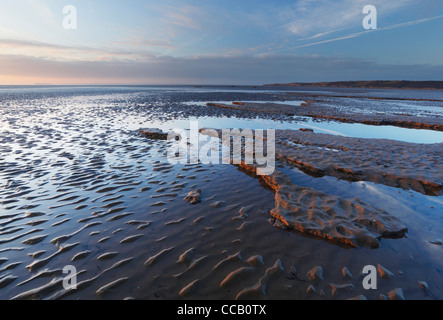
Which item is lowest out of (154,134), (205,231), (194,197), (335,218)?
(205,231)

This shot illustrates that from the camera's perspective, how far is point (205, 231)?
18.2 ft

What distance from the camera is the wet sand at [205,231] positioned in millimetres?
3938

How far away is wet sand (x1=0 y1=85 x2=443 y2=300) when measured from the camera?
3938 millimetres

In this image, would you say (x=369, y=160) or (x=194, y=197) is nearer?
(x=194, y=197)

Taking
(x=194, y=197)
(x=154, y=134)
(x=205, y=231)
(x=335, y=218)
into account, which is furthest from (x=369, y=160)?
(x=154, y=134)

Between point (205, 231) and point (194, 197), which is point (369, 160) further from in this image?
point (205, 231)

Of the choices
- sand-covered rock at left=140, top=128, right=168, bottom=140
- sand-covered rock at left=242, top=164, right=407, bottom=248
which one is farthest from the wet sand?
sand-covered rock at left=140, top=128, right=168, bottom=140

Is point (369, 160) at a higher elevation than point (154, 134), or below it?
below

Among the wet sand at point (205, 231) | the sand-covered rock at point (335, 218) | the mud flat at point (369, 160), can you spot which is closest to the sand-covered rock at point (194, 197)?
the wet sand at point (205, 231)

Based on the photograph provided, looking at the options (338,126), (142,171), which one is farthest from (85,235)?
(338,126)

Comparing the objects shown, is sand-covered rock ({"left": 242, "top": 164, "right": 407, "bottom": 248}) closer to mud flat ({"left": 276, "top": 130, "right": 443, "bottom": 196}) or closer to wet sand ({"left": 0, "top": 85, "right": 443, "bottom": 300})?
wet sand ({"left": 0, "top": 85, "right": 443, "bottom": 300})
